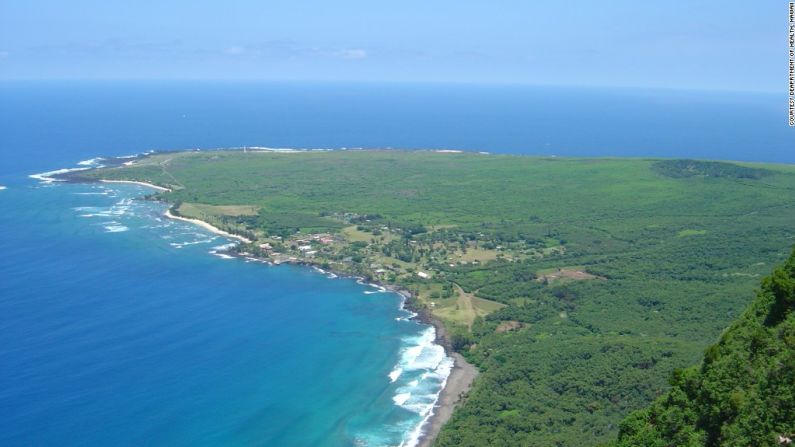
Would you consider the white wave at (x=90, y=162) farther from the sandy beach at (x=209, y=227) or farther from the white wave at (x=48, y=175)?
the sandy beach at (x=209, y=227)

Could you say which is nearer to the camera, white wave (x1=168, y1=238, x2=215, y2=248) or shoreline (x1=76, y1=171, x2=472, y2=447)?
shoreline (x1=76, y1=171, x2=472, y2=447)

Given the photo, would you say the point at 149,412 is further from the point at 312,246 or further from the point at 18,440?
the point at 312,246

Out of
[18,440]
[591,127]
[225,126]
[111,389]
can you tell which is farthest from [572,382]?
[591,127]

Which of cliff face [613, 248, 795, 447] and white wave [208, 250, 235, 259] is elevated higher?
cliff face [613, 248, 795, 447]

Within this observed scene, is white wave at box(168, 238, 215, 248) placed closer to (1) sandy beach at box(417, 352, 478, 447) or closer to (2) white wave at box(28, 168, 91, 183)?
(1) sandy beach at box(417, 352, 478, 447)

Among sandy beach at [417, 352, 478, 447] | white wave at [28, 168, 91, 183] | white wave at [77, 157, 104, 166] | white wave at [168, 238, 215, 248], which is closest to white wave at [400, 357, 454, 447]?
sandy beach at [417, 352, 478, 447]

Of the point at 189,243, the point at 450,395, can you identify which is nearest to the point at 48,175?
the point at 189,243

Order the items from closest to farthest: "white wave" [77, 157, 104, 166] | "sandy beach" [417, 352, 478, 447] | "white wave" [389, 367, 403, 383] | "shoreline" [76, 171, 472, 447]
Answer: "sandy beach" [417, 352, 478, 447] < "shoreline" [76, 171, 472, 447] < "white wave" [389, 367, 403, 383] < "white wave" [77, 157, 104, 166]

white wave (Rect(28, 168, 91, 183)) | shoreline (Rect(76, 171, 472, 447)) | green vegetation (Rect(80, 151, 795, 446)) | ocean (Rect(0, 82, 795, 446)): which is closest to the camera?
shoreline (Rect(76, 171, 472, 447))
